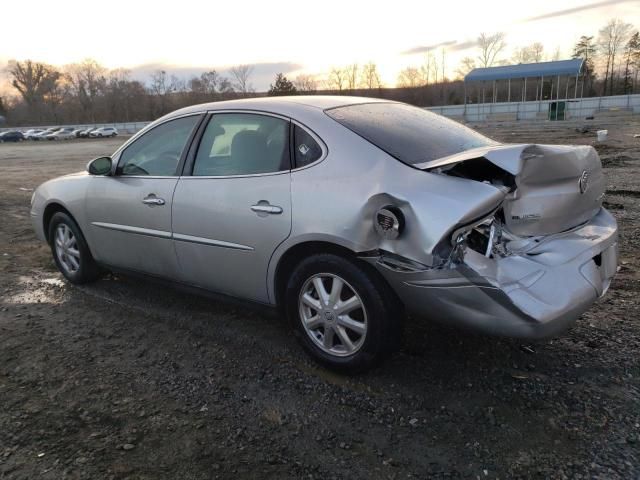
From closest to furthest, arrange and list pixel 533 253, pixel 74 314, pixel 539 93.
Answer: pixel 533 253 → pixel 74 314 → pixel 539 93

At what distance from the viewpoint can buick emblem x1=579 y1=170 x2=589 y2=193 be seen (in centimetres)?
314

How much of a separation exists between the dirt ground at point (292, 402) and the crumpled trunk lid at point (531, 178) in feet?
3.04

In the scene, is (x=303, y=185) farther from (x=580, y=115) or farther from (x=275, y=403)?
(x=580, y=115)

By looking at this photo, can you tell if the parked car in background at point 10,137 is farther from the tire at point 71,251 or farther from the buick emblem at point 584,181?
the buick emblem at point 584,181

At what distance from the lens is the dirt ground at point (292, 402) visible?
245 cm

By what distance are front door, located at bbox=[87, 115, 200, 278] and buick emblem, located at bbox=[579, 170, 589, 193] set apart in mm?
2684

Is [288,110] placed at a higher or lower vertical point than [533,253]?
higher

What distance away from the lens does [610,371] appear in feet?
10.2

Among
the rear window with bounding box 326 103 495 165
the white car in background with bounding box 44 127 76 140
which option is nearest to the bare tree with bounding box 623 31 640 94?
the white car in background with bounding box 44 127 76 140

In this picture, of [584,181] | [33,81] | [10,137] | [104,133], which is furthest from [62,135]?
[584,181]

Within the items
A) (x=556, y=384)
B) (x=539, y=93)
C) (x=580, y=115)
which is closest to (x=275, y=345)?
(x=556, y=384)

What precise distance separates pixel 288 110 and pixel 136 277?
2029mm

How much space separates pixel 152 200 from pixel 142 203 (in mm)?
142

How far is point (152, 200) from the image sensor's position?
12.9 feet
